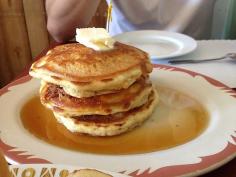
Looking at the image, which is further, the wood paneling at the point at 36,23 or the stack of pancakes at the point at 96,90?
the wood paneling at the point at 36,23

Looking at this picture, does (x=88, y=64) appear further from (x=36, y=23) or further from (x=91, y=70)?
(x=36, y=23)

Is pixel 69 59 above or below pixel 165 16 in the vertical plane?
above

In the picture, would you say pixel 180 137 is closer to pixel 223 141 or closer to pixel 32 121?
pixel 223 141

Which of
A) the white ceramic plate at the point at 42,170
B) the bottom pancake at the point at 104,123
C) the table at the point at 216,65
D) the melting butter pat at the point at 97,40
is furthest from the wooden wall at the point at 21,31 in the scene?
the white ceramic plate at the point at 42,170

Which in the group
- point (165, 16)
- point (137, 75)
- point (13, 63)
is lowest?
point (13, 63)

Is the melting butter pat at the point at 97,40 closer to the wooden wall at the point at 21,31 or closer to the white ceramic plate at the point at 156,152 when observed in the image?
the white ceramic plate at the point at 156,152

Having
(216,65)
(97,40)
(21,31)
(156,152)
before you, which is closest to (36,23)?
(21,31)

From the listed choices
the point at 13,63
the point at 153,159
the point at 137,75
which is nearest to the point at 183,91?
the point at 137,75

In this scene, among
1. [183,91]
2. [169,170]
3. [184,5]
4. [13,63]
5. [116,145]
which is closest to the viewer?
[169,170]
